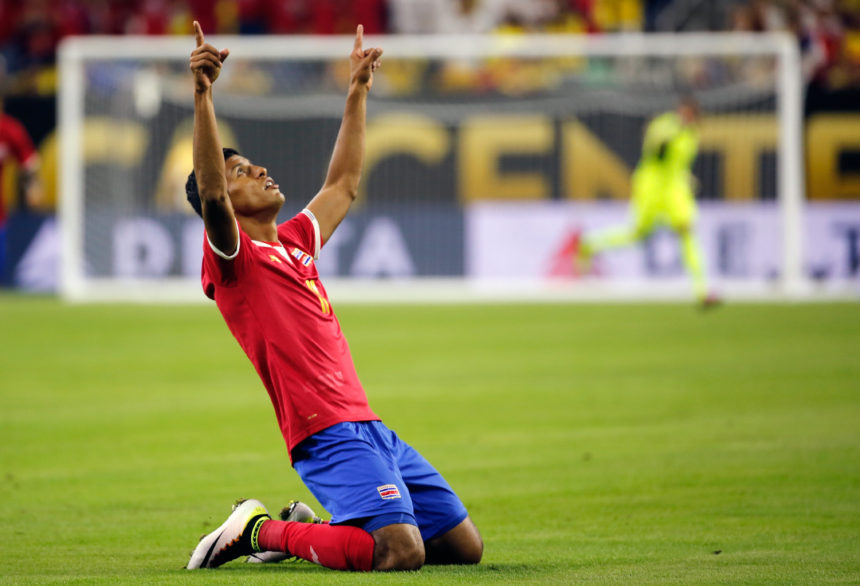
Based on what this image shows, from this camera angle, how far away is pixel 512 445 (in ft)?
29.5

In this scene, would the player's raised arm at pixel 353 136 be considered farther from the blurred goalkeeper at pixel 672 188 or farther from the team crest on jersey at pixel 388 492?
the blurred goalkeeper at pixel 672 188

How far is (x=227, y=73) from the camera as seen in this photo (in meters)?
22.9

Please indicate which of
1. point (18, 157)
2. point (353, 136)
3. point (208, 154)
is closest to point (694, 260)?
point (18, 157)

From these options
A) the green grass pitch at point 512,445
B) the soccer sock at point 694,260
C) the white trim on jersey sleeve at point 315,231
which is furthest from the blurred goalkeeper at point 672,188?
the white trim on jersey sleeve at point 315,231

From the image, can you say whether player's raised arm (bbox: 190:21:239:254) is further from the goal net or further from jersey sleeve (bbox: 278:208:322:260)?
the goal net

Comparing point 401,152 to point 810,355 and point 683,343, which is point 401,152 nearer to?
point 683,343

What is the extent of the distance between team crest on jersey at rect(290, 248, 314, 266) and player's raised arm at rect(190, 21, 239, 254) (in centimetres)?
58

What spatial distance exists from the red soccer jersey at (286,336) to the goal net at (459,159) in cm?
1534

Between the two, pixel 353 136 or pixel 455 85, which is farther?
pixel 455 85

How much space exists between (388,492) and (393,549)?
0.22 m

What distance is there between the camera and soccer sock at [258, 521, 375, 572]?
17.4ft

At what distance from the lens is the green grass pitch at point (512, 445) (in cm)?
577

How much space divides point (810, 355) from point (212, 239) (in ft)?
31.3

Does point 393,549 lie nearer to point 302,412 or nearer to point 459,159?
point 302,412
